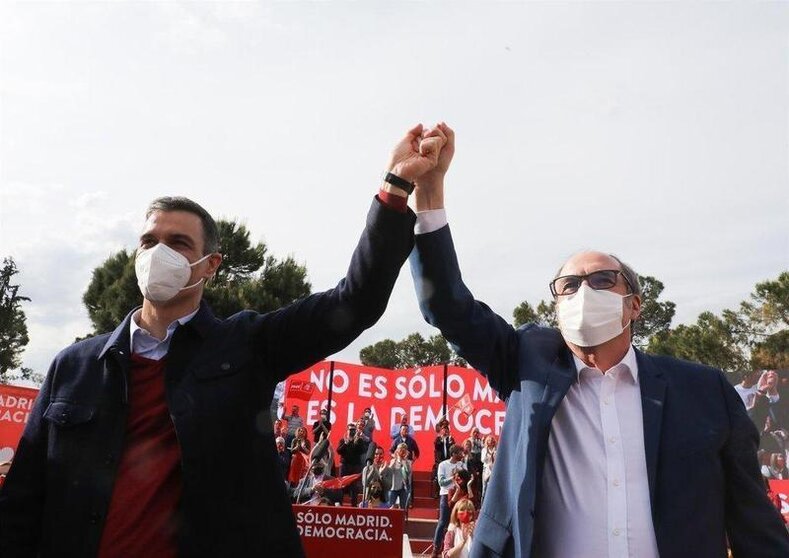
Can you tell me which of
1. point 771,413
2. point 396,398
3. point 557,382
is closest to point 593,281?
point 557,382

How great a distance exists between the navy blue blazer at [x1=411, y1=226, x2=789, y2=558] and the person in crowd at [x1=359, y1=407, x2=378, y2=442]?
15789mm

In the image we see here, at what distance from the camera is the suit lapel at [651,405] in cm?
237

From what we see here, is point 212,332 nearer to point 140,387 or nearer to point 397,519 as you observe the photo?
point 140,387

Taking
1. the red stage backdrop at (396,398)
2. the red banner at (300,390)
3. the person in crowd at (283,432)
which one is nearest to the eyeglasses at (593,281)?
the person in crowd at (283,432)

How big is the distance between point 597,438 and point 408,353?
7241 centimetres

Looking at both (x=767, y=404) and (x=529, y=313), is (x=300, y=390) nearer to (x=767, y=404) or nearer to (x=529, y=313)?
(x=767, y=404)

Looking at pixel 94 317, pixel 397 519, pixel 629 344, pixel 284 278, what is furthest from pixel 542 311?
pixel 629 344

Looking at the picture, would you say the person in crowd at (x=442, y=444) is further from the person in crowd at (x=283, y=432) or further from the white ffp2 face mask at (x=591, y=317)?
the white ffp2 face mask at (x=591, y=317)

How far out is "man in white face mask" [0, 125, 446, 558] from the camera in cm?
212

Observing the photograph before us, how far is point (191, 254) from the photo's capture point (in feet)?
8.25

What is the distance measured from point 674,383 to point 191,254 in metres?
1.67

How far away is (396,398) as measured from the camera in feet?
66.1

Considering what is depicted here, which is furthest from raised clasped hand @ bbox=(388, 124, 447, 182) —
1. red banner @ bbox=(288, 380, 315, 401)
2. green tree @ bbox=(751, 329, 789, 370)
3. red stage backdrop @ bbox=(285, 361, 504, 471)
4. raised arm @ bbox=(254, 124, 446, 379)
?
green tree @ bbox=(751, 329, 789, 370)

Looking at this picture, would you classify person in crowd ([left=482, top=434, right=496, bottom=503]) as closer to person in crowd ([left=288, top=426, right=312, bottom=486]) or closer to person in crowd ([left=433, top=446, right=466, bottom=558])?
person in crowd ([left=433, top=446, right=466, bottom=558])
